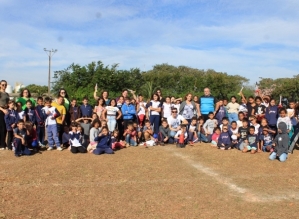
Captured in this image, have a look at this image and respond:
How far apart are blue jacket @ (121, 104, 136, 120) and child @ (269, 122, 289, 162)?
13.4 ft

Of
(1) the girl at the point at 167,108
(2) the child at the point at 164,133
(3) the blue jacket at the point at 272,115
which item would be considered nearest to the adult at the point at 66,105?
(2) the child at the point at 164,133

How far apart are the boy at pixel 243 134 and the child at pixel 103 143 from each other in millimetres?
3615

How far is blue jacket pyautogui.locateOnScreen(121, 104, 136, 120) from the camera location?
397 inches

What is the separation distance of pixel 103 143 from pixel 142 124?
96.2 inches

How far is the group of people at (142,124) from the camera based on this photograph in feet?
28.8

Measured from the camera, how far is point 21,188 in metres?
5.63

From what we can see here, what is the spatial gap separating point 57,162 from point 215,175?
350 centimetres

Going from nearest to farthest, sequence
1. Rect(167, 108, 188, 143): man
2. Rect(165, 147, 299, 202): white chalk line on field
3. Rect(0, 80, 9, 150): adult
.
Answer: Rect(165, 147, 299, 202): white chalk line on field
Rect(0, 80, 9, 150): adult
Rect(167, 108, 188, 143): man

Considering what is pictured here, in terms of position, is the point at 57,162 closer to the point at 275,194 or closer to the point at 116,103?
the point at 116,103

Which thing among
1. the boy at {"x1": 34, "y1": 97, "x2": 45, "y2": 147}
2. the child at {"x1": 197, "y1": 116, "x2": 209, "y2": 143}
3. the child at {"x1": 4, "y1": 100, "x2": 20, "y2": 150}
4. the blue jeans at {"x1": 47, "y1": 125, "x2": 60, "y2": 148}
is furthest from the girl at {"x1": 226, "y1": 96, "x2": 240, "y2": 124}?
the child at {"x1": 4, "y1": 100, "x2": 20, "y2": 150}

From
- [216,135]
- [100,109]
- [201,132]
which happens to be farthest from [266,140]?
[100,109]

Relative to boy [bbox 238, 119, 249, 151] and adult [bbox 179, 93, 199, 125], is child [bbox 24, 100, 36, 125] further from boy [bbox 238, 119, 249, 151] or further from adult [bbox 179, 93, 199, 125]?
boy [bbox 238, 119, 249, 151]

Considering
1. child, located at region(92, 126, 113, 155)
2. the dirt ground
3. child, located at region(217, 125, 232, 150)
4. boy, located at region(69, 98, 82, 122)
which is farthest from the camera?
boy, located at region(69, 98, 82, 122)

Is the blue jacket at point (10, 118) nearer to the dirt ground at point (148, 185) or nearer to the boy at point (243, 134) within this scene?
the dirt ground at point (148, 185)
